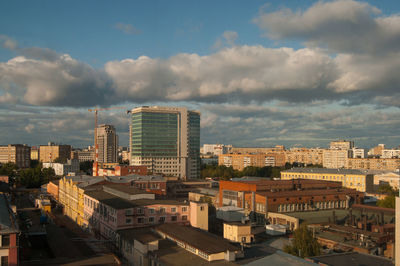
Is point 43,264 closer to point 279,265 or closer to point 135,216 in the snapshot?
point 135,216

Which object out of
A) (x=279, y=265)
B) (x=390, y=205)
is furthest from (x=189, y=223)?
(x=390, y=205)

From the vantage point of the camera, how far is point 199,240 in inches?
1080

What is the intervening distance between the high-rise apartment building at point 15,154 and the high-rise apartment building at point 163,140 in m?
72.2

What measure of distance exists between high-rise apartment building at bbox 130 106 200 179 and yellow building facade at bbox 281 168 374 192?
4234cm

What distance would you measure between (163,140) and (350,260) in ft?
326

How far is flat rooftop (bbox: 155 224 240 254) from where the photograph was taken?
25203mm

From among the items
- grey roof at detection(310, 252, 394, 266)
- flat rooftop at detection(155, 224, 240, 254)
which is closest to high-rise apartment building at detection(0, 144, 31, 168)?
flat rooftop at detection(155, 224, 240, 254)

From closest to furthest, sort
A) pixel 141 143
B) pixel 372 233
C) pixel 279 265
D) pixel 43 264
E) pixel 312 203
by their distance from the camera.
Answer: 1. pixel 279 265
2. pixel 43 264
3. pixel 372 233
4. pixel 312 203
5. pixel 141 143

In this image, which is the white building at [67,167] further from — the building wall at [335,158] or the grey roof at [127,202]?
the building wall at [335,158]

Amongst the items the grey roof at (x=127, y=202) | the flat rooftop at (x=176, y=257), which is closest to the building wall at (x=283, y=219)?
the grey roof at (x=127, y=202)

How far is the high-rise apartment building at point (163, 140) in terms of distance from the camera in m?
116

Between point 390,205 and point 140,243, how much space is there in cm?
4300

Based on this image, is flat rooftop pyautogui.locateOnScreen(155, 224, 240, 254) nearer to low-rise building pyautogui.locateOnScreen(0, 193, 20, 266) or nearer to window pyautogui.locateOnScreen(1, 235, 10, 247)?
low-rise building pyautogui.locateOnScreen(0, 193, 20, 266)

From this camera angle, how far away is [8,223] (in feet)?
70.4
